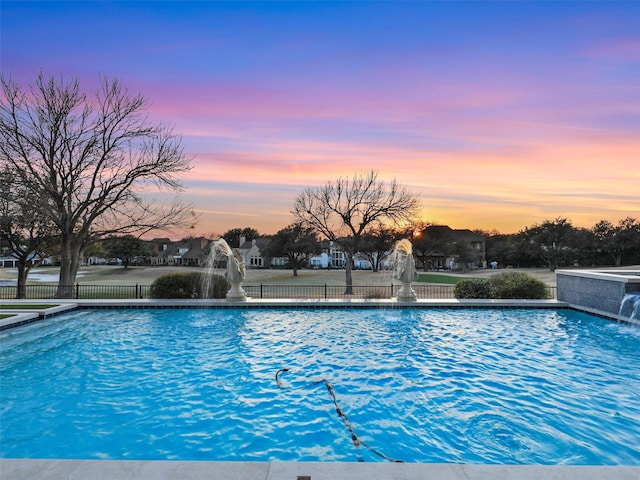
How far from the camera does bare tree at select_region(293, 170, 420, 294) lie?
29.5 meters

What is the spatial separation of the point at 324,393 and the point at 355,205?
2370cm

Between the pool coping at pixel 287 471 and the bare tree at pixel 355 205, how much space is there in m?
25.3

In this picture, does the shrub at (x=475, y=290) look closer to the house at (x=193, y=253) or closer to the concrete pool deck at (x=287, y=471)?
the concrete pool deck at (x=287, y=471)

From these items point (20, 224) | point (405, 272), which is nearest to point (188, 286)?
point (405, 272)

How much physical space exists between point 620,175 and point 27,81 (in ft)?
105

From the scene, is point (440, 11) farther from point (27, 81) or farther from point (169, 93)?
point (27, 81)

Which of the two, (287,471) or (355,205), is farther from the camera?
(355,205)

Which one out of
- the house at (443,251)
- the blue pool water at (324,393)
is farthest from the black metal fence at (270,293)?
the house at (443,251)

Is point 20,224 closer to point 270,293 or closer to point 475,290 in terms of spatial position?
point 270,293

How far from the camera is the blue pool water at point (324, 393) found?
16.7 ft

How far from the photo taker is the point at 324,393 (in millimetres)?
6973

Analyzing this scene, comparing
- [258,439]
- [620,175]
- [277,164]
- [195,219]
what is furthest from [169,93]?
[620,175]

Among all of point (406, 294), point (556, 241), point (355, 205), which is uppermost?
point (355, 205)

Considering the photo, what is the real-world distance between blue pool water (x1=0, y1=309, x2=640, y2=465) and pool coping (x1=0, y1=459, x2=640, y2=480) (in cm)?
116
